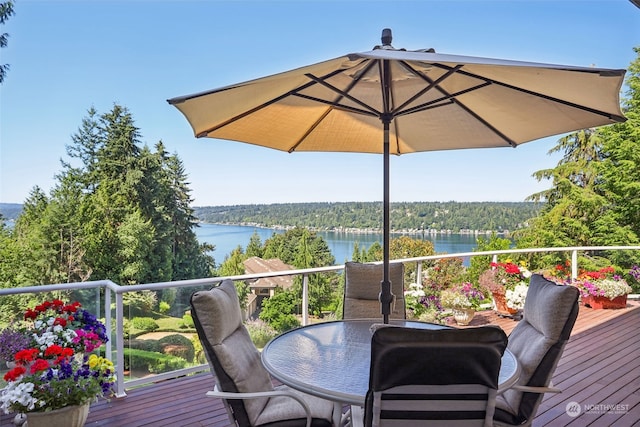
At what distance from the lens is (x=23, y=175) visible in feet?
85.3

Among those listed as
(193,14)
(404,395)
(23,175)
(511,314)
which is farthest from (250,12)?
(23,175)

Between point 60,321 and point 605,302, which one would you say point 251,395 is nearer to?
point 60,321

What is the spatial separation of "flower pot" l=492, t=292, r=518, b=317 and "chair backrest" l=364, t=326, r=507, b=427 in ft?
16.6

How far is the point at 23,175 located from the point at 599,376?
99.2 feet

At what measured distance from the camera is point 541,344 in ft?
6.80

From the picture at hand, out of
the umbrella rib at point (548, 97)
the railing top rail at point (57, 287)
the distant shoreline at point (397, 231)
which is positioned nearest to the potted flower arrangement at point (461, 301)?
the umbrella rib at point (548, 97)

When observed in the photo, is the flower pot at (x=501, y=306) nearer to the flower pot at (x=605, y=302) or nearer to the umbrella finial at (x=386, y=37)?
the flower pot at (x=605, y=302)

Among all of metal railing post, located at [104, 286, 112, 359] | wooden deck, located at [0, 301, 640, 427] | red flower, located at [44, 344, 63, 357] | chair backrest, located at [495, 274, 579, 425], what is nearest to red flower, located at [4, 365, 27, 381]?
red flower, located at [44, 344, 63, 357]

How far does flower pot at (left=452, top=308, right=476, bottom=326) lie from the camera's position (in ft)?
18.7

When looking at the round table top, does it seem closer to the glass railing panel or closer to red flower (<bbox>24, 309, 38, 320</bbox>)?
the glass railing panel

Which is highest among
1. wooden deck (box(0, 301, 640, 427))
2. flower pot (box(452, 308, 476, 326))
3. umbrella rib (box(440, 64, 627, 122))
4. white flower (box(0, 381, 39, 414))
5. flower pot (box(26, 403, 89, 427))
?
umbrella rib (box(440, 64, 627, 122))

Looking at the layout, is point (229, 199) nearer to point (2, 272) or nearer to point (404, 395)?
point (2, 272)

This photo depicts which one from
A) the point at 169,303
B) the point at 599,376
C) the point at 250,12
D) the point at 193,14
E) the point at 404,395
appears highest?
the point at 193,14

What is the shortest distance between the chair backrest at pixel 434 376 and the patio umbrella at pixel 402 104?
3.69ft
